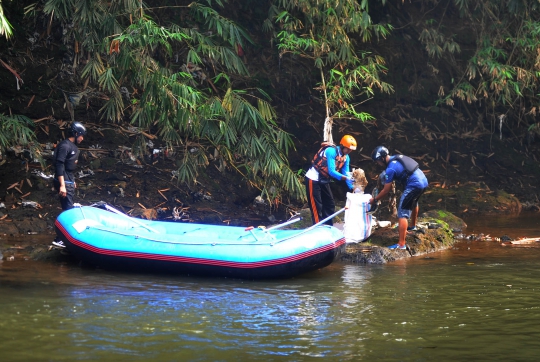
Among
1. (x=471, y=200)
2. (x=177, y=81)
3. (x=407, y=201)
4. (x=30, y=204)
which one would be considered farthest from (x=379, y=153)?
(x=30, y=204)

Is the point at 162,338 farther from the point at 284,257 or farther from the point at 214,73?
the point at 214,73

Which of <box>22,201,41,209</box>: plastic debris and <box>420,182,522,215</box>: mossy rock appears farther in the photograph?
<box>420,182,522,215</box>: mossy rock

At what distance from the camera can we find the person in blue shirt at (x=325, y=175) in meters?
9.85

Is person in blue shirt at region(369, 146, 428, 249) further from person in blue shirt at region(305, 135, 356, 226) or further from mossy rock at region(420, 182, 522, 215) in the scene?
mossy rock at region(420, 182, 522, 215)

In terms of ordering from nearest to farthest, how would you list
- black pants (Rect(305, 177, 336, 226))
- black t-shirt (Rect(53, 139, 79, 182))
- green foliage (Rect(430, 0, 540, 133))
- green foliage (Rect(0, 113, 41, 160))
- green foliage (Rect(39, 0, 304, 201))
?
black t-shirt (Rect(53, 139, 79, 182)) < black pants (Rect(305, 177, 336, 226)) < green foliage (Rect(39, 0, 304, 201)) < green foliage (Rect(0, 113, 41, 160)) < green foliage (Rect(430, 0, 540, 133))

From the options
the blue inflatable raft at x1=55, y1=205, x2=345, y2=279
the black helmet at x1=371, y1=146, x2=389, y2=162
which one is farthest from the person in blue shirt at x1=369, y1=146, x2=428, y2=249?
the blue inflatable raft at x1=55, y1=205, x2=345, y2=279

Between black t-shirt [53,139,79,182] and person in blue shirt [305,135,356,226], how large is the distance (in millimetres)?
3116

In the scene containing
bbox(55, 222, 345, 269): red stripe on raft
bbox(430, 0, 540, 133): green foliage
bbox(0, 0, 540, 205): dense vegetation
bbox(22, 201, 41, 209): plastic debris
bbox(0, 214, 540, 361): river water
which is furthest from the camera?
bbox(430, 0, 540, 133): green foliage

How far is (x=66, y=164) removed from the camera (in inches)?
372

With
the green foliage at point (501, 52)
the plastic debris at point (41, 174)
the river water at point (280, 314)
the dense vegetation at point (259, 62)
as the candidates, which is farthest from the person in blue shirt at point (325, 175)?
the green foliage at point (501, 52)

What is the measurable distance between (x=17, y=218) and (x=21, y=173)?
1.22 meters

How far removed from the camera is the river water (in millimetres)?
5762

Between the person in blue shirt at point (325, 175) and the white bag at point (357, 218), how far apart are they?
0.26 meters

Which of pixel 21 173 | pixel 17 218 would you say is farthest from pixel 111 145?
pixel 17 218
